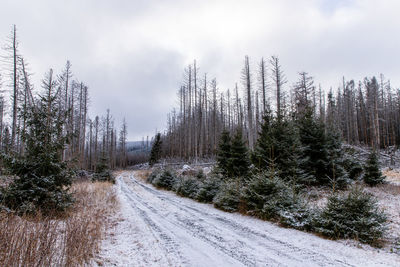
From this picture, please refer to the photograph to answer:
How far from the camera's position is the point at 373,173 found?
42.9 ft

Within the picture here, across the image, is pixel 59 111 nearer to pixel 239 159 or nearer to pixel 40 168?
pixel 40 168

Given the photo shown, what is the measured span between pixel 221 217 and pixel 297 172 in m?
5.37

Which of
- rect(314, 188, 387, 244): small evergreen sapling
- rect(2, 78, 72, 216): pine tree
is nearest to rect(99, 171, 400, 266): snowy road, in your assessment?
rect(314, 188, 387, 244): small evergreen sapling

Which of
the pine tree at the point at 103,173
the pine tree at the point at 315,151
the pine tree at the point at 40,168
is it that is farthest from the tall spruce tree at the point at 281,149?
the pine tree at the point at 103,173

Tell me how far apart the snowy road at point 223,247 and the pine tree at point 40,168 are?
2626mm

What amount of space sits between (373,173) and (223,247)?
13.7 meters

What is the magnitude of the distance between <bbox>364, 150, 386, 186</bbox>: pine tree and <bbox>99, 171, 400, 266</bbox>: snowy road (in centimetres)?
1083

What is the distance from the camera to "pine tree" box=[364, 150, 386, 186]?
1294 cm

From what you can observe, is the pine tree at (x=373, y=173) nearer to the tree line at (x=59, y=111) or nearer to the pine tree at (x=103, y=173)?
the tree line at (x=59, y=111)

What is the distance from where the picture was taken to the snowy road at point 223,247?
3.97m

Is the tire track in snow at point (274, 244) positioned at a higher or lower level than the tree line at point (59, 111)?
lower

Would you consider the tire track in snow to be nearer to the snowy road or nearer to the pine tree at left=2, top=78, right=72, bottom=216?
the snowy road

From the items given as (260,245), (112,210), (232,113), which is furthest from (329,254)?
(232,113)

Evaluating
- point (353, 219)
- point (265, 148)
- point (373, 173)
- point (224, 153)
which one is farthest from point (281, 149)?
point (373, 173)
